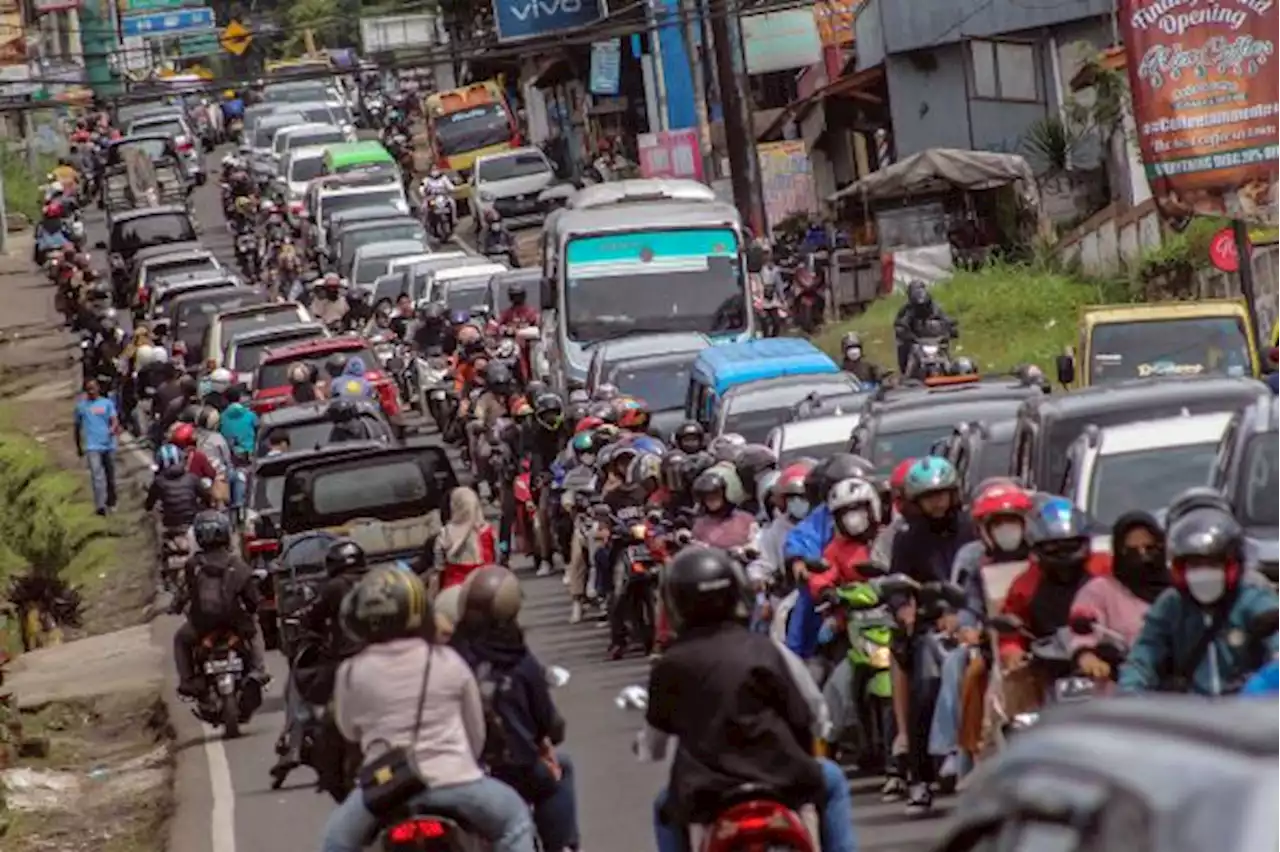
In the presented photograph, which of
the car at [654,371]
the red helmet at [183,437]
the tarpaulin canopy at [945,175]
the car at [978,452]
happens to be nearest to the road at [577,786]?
→ the car at [978,452]

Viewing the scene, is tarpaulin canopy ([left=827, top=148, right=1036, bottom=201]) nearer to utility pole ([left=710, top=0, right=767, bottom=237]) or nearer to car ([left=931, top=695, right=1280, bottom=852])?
utility pole ([left=710, top=0, right=767, bottom=237])

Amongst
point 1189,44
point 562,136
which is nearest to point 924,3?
point 1189,44

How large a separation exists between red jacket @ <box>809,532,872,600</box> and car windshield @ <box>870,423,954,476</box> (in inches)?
179

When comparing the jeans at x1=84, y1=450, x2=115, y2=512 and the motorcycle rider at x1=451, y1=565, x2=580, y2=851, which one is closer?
the motorcycle rider at x1=451, y1=565, x2=580, y2=851

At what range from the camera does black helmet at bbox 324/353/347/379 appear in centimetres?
3600

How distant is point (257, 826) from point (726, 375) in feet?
31.9

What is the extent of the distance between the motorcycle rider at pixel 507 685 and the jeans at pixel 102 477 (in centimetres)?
2916

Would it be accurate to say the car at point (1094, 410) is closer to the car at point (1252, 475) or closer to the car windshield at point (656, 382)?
the car at point (1252, 475)

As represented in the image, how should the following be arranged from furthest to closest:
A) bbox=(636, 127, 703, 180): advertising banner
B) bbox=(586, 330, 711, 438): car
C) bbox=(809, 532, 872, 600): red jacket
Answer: bbox=(636, 127, 703, 180): advertising banner
bbox=(586, 330, 711, 438): car
bbox=(809, 532, 872, 600): red jacket

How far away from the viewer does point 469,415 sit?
124ft

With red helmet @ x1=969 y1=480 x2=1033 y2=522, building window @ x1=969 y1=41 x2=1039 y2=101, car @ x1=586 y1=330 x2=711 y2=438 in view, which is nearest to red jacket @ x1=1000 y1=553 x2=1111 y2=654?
red helmet @ x1=969 y1=480 x2=1033 y2=522

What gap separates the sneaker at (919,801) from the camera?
48.6 feet

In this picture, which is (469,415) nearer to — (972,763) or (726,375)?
(726,375)

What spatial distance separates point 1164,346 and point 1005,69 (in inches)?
1108
